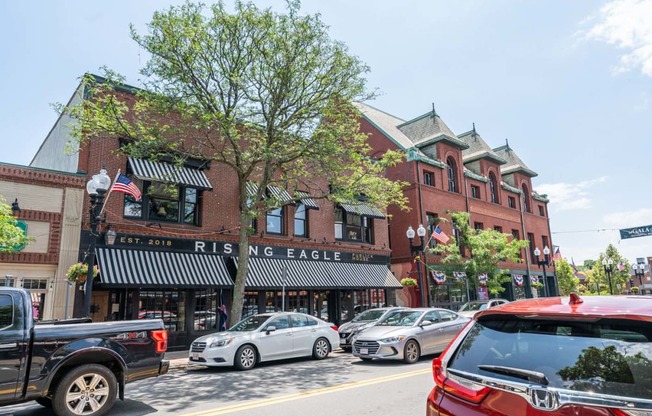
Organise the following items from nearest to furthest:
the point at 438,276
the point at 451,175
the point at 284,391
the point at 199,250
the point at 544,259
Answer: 1. the point at 284,391
2. the point at 199,250
3. the point at 438,276
4. the point at 451,175
5. the point at 544,259

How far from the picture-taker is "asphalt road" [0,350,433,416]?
6.79m

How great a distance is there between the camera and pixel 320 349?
13.0 metres

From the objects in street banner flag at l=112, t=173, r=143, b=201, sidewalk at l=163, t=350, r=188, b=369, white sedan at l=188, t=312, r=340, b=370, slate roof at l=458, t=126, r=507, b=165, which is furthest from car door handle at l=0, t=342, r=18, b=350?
slate roof at l=458, t=126, r=507, b=165

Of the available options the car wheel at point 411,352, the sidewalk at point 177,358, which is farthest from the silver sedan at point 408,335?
the sidewalk at point 177,358

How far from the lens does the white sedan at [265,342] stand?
1107cm

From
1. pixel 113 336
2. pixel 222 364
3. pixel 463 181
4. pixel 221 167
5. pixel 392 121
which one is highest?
pixel 392 121

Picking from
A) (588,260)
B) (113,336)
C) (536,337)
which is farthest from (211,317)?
(588,260)

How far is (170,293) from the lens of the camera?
16125mm

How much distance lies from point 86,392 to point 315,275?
13563mm

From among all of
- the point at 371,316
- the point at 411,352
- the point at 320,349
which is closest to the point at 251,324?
the point at 320,349

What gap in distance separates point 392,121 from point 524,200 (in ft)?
47.5

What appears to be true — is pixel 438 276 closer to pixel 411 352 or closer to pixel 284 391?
pixel 411 352

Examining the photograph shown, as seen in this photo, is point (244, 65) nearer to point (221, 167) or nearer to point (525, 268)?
point (221, 167)

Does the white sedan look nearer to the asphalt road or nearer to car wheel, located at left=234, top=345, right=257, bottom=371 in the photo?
car wheel, located at left=234, top=345, right=257, bottom=371
